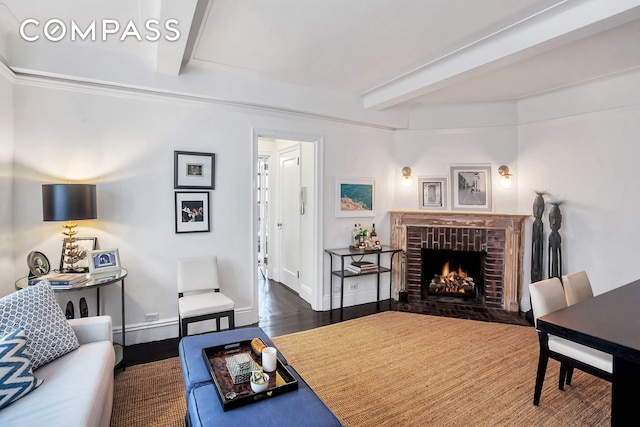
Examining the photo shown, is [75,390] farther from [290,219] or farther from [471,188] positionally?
[471,188]

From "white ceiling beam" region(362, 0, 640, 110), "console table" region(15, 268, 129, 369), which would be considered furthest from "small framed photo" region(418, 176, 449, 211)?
"console table" region(15, 268, 129, 369)

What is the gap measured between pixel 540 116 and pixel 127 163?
4.83 metres

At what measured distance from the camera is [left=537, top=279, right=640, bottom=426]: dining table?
4.96 ft

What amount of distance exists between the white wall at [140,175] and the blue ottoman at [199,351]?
1.45 metres

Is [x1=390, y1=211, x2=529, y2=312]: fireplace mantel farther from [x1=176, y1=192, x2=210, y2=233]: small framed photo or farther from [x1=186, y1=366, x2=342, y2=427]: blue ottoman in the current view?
[x1=186, y1=366, x2=342, y2=427]: blue ottoman

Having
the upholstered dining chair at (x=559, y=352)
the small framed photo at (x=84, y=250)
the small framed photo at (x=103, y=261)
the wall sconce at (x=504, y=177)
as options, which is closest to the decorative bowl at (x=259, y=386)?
the upholstered dining chair at (x=559, y=352)

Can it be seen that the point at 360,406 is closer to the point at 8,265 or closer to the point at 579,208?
the point at 8,265

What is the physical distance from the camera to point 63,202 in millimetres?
2596

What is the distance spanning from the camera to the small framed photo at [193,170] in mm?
3408

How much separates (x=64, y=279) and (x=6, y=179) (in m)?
1.00

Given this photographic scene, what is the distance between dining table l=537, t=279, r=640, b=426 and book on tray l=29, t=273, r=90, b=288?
3.23 m

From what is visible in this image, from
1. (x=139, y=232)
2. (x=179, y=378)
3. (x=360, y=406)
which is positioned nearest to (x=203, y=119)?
(x=139, y=232)

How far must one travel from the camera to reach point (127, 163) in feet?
10.5

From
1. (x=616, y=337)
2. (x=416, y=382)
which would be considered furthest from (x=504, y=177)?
(x=616, y=337)
